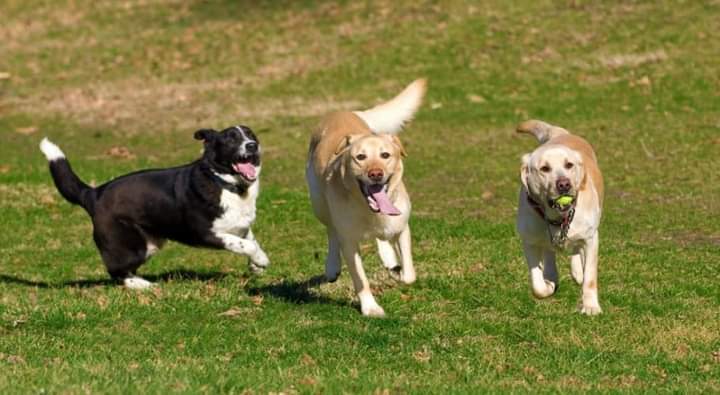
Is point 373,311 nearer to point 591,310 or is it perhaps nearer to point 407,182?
point 591,310

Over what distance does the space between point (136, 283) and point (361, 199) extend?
2.56m

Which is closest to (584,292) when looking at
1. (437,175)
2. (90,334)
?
(90,334)

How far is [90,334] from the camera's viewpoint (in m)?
8.38

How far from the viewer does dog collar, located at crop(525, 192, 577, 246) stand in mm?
8516

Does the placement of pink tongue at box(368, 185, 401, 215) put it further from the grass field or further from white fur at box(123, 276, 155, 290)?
white fur at box(123, 276, 155, 290)

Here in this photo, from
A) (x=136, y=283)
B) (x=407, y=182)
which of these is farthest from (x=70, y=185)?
(x=407, y=182)

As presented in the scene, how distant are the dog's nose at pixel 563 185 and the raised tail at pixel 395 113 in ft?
8.60

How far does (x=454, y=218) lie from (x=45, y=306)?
591 centimetres

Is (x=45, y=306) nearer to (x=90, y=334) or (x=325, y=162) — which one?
(x=90, y=334)

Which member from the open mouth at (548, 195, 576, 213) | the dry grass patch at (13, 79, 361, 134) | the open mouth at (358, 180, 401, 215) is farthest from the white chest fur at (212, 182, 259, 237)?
the dry grass patch at (13, 79, 361, 134)

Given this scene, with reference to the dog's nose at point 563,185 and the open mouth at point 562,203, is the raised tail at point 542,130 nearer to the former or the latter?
the open mouth at point 562,203

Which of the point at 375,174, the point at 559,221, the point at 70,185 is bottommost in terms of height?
the point at 70,185

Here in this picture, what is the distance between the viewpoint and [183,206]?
10.5 meters

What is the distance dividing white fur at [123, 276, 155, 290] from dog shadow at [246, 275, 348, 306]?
876 millimetres
